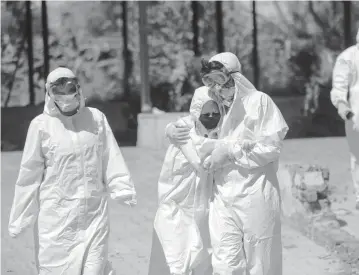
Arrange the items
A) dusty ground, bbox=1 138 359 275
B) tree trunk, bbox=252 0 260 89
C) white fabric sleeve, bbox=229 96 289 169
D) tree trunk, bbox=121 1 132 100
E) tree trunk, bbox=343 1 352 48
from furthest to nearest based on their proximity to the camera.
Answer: tree trunk, bbox=343 1 352 48 < tree trunk, bbox=252 0 260 89 < tree trunk, bbox=121 1 132 100 < dusty ground, bbox=1 138 359 275 < white fabric sleeve, bbox=229 96 289 169

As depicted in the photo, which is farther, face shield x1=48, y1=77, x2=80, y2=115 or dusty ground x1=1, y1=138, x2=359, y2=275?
dusty ground x1=1, y1=138, x2=359, y2=275

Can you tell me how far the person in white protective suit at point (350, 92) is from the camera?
363 inches

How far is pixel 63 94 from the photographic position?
6.47 metres

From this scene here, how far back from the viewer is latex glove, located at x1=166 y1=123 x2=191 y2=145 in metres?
6.73

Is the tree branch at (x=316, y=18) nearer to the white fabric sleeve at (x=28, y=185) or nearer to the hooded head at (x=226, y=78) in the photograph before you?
the hooded head at (x=226, y=78)

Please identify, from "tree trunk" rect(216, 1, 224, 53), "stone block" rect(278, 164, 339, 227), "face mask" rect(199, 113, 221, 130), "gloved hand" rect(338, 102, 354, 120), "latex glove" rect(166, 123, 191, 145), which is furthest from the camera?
"tree trunk" rect(216, 1, 224, 53)

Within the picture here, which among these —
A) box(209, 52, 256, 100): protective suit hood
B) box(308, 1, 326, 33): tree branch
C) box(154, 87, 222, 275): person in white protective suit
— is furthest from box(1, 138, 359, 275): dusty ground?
box(308, 1, 326, 33): tree branch

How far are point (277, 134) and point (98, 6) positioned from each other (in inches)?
373

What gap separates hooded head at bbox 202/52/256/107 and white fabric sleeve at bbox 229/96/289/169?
17 cm

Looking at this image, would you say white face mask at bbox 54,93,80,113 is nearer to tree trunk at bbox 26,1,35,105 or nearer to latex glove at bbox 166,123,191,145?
latex glove at bbox 166,123,191,145

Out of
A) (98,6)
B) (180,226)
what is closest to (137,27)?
(98,6)

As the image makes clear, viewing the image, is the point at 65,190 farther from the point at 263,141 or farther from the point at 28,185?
the point at 263,141

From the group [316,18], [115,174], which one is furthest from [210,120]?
[316,18]

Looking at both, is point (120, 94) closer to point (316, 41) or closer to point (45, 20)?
point (45, 20)
